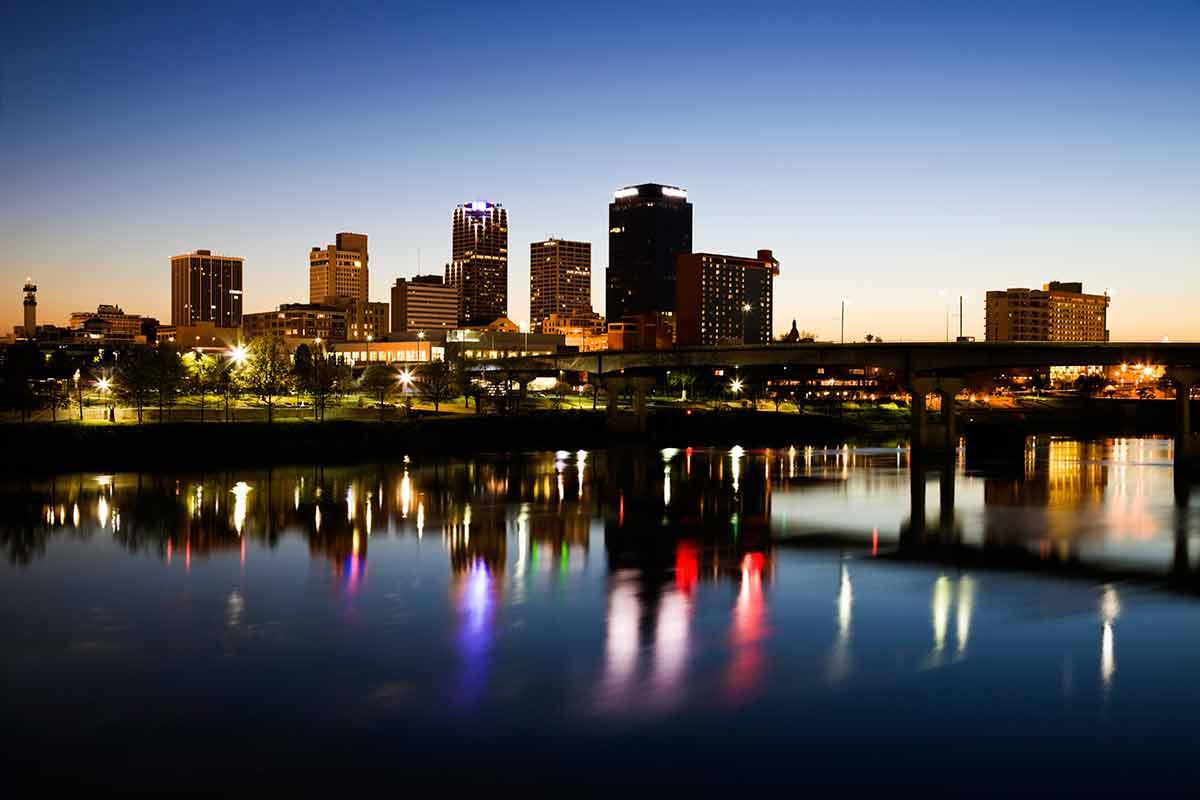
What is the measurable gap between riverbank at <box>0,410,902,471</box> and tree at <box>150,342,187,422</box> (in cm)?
2342

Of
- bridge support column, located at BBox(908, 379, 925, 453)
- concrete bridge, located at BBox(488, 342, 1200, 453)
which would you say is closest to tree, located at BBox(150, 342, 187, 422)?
concrete bridge, located at BBox(488, 342, 1200, 453)

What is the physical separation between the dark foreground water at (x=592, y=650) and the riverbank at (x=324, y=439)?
22719mm

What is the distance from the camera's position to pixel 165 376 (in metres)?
113

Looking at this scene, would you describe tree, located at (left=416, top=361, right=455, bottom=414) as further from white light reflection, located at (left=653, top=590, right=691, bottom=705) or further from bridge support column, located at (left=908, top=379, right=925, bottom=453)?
white light reflection, located at (left=653, top=590, right=691, bottom=705)

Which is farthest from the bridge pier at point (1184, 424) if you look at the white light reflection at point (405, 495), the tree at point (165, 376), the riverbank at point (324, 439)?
the tree at point (165, 376)

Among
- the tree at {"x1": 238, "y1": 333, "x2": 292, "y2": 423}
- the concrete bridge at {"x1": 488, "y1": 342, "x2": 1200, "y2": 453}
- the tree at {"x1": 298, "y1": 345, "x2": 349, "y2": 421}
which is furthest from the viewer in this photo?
the tree at {"x1": 238, "y1": 333, "x2": 292, "y2": 423}

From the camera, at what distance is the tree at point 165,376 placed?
111m

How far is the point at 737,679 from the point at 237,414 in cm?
9192

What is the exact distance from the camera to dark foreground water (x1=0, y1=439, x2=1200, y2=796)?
18906mm

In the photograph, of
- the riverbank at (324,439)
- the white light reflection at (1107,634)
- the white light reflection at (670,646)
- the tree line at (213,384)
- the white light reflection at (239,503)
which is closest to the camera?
the white light reflection at (670,646)

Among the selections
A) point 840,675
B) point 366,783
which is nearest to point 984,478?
point 840,675

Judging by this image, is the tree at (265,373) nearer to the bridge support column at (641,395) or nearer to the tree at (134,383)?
the tree at (134,383)

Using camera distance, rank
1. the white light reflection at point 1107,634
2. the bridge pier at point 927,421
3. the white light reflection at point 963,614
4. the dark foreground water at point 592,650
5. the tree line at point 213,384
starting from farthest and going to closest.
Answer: the tree line at point 213,384 → the bridge pier at point 927,421 → the white light reflection at point 963,614 → the white light reflection at point 1107,634 → the dark foreground water at point 592,650

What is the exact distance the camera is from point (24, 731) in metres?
20.1
